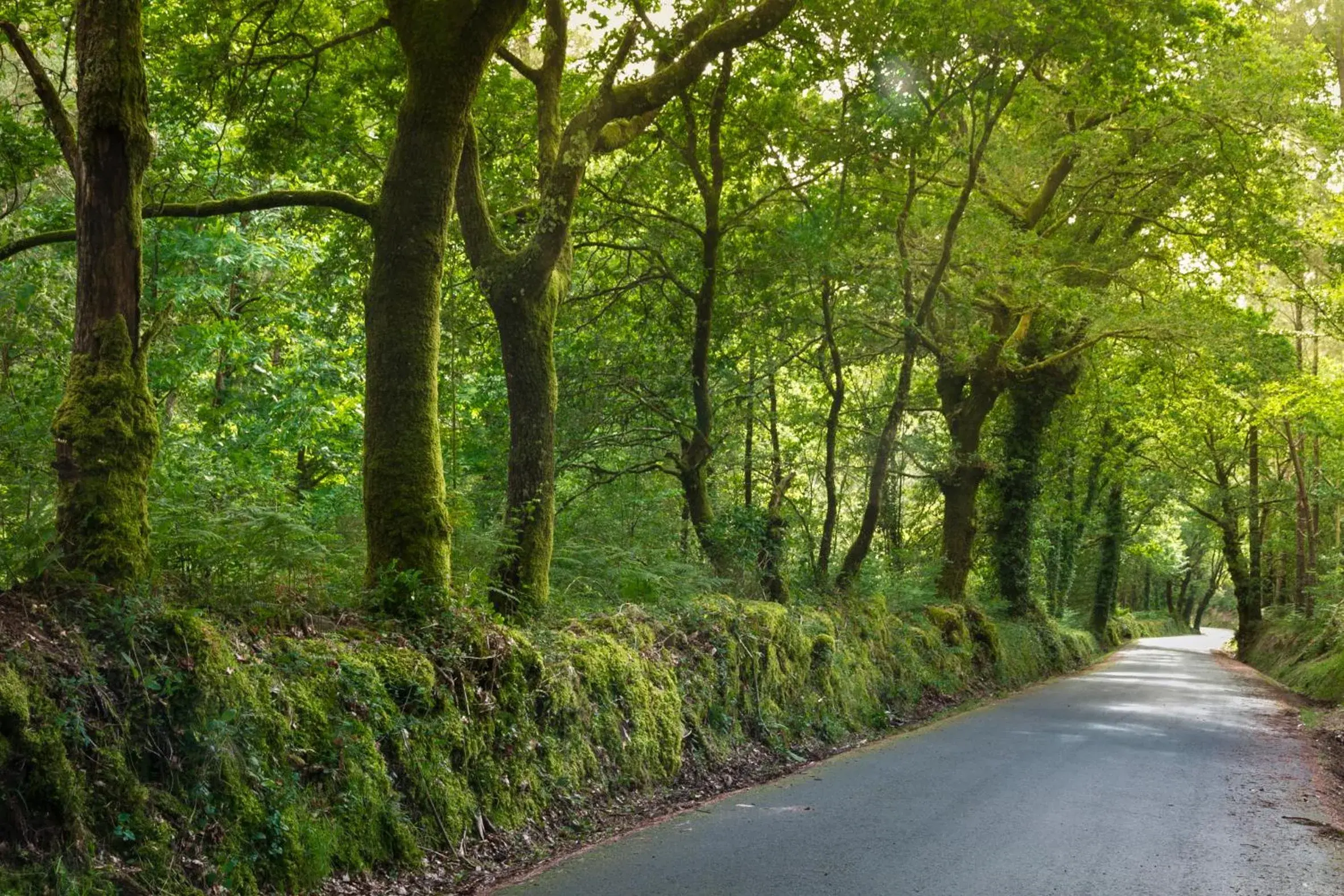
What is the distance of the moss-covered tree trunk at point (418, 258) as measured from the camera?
8086 mm

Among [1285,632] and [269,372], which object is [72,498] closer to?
[269,372]

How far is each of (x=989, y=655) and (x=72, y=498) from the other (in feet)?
62.8

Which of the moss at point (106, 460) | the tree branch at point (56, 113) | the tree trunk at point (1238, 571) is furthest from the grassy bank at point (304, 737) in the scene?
the tree trunk at point (1238, 571)

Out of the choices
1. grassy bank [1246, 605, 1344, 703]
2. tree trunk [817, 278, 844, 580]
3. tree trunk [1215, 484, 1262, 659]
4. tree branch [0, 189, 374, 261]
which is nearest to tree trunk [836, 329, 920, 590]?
tree trunk [817, 278, 844, 580]

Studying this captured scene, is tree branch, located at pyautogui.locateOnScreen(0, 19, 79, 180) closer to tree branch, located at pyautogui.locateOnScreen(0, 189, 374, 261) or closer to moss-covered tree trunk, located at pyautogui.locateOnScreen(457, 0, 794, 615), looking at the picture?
tree branch, located at pyautogui.locateOnScreen(0, 189, 374, 261)

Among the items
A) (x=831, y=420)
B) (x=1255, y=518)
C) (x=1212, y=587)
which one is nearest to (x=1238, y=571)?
(x=1255, y=518)

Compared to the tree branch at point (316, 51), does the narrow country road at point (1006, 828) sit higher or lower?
lower

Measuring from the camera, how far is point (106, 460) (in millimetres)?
5832

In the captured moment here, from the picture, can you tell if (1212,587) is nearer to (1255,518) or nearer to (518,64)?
(1255,518)

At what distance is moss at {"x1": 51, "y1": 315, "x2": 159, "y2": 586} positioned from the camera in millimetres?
5633

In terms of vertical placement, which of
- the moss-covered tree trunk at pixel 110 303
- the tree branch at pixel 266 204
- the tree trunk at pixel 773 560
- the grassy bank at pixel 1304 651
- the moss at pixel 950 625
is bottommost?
the grassy bank at pixel 1304 651

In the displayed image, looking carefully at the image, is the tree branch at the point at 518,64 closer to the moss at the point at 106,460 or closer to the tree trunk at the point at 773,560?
the tree trunk at the point at 773,560

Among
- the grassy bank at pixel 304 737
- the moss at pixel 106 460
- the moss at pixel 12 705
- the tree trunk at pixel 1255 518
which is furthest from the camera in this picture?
A: the tree trunk at pixel 1255 518

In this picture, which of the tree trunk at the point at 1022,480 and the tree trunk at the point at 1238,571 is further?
the tree trunk at the point at 1238,571
